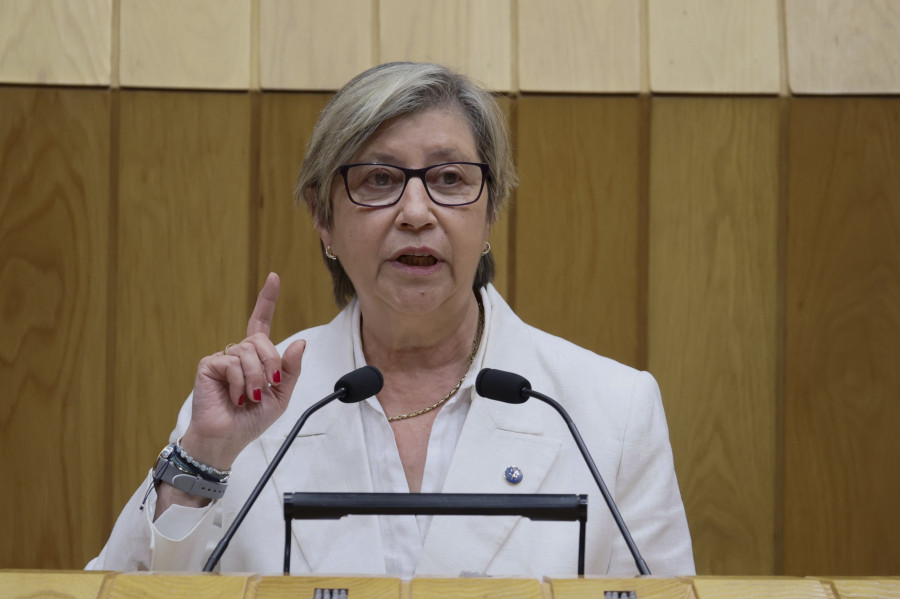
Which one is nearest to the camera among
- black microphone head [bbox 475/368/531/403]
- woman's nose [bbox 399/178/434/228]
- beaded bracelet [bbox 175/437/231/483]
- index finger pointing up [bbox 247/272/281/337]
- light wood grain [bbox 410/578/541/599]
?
light wood grain [bbox 410/578/541/599]

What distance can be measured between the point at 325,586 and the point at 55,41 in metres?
2.10

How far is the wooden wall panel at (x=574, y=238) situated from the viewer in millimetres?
2730

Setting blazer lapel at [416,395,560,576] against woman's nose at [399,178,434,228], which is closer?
blazer lapel at [416,395,560,576]

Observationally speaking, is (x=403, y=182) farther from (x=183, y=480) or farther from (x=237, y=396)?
(x=183, y=480)

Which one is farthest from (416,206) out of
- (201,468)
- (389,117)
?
(201,468)

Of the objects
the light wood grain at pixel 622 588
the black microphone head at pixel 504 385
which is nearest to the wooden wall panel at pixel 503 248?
the black microphone head at pixel 504 385

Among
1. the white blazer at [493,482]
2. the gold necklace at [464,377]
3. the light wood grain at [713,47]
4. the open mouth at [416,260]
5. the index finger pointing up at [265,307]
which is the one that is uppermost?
the light wood grain at [713,47]

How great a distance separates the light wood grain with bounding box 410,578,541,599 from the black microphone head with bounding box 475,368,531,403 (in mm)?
449

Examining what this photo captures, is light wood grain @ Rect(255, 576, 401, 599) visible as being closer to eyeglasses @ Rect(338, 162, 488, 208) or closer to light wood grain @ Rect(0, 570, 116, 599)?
light wood grain @ Rect(0, 570, 116, 599)

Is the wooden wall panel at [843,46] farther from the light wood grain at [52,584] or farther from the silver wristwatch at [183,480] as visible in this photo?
the light wood grain at [52,584]

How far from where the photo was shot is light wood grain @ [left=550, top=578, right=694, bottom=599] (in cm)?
111

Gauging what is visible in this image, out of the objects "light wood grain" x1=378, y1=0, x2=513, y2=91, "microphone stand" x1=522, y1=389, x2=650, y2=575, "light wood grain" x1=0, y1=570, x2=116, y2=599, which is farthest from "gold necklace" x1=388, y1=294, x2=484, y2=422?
"light wood grain" x1=0, y1=570, x2=116, y2=599

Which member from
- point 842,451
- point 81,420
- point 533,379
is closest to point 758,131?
point 842,451

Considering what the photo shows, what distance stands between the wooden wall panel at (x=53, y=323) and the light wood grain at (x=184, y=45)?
0.15 metres
